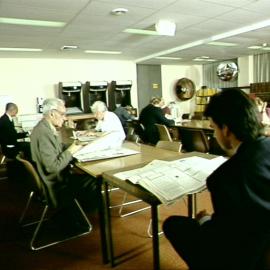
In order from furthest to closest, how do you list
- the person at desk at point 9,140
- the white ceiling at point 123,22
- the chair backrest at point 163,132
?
the person at desk at point 9,140 → the chair backrest at point 163,132 → the white ceiling at point 123,22

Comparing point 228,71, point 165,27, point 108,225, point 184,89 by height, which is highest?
point 165,27

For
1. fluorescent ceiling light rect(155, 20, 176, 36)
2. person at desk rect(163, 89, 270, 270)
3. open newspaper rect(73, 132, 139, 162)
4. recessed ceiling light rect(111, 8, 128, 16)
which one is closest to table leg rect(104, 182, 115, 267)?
open newspaper rect(73, 132, 139, 162)

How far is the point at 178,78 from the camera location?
28.8 ft

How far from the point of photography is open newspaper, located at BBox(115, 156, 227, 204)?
1.26 metres

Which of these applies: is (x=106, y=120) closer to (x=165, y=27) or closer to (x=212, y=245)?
(x=165, y=27)

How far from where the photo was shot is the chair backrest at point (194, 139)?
3.51 meters

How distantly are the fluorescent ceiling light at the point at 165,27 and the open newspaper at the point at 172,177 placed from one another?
2.79m

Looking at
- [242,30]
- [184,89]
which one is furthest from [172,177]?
[184,89]

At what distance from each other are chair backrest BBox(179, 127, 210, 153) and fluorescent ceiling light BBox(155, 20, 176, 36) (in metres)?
1.46

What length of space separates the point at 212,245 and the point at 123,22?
11.6 feet

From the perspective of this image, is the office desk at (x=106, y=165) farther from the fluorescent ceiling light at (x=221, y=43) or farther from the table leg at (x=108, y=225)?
the fluorescent ceiling light at (x=221, y=43)

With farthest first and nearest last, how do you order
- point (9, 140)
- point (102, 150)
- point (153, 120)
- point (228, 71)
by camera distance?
1. point (228, 71)
2. point (153, 120)
3. point (9, 140)
4. point (102, 150)

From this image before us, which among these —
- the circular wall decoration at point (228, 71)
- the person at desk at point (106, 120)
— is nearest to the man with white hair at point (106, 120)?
the person at desk at point (106, 120)

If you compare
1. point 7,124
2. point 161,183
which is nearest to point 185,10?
point 161,183
